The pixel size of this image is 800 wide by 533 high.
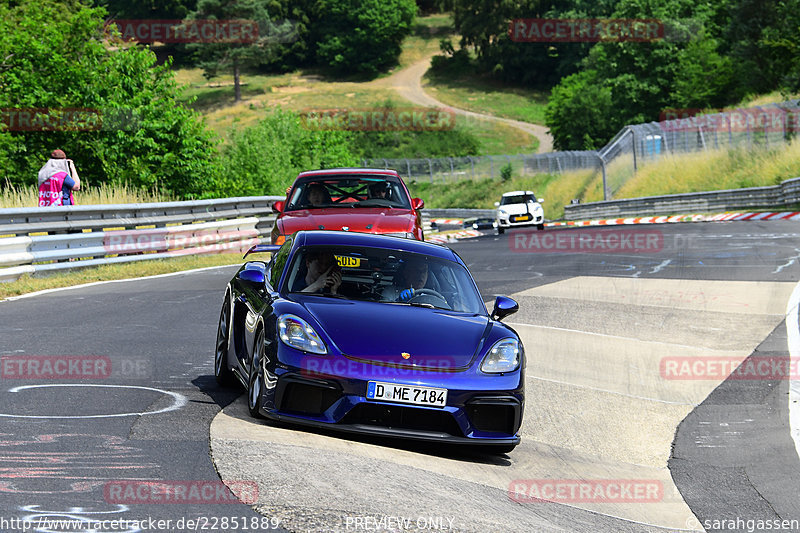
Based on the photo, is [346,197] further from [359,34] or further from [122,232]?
[359,34]

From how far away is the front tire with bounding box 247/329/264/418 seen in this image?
265 inches

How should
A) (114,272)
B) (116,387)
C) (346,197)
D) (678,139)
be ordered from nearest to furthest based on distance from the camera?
(116,387) < (346,197) < (114,272) < (678,139)

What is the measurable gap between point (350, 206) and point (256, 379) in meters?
7.21

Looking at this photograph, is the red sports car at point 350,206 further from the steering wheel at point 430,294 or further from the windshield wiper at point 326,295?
the windshield wiper at point 326,295

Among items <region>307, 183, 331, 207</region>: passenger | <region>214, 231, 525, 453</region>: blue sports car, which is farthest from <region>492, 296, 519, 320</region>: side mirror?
<region>307, 183, 331, 207</region>: passenger

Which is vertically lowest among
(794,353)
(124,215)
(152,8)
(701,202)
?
(701,202)

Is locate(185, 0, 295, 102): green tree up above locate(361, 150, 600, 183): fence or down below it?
above

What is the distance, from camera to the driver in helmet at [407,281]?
759 centimetres

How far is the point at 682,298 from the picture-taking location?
14242 mm

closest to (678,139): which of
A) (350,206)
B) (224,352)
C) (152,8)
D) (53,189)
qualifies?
(53,189)

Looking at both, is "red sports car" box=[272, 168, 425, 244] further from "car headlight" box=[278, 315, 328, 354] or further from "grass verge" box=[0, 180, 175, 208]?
"grass verge" box=[0, 180, 175, 208]

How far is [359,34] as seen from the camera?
13762 cm

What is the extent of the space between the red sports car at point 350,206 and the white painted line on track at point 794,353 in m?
4.56

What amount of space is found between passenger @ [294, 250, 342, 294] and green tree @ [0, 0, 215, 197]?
66.3ft
